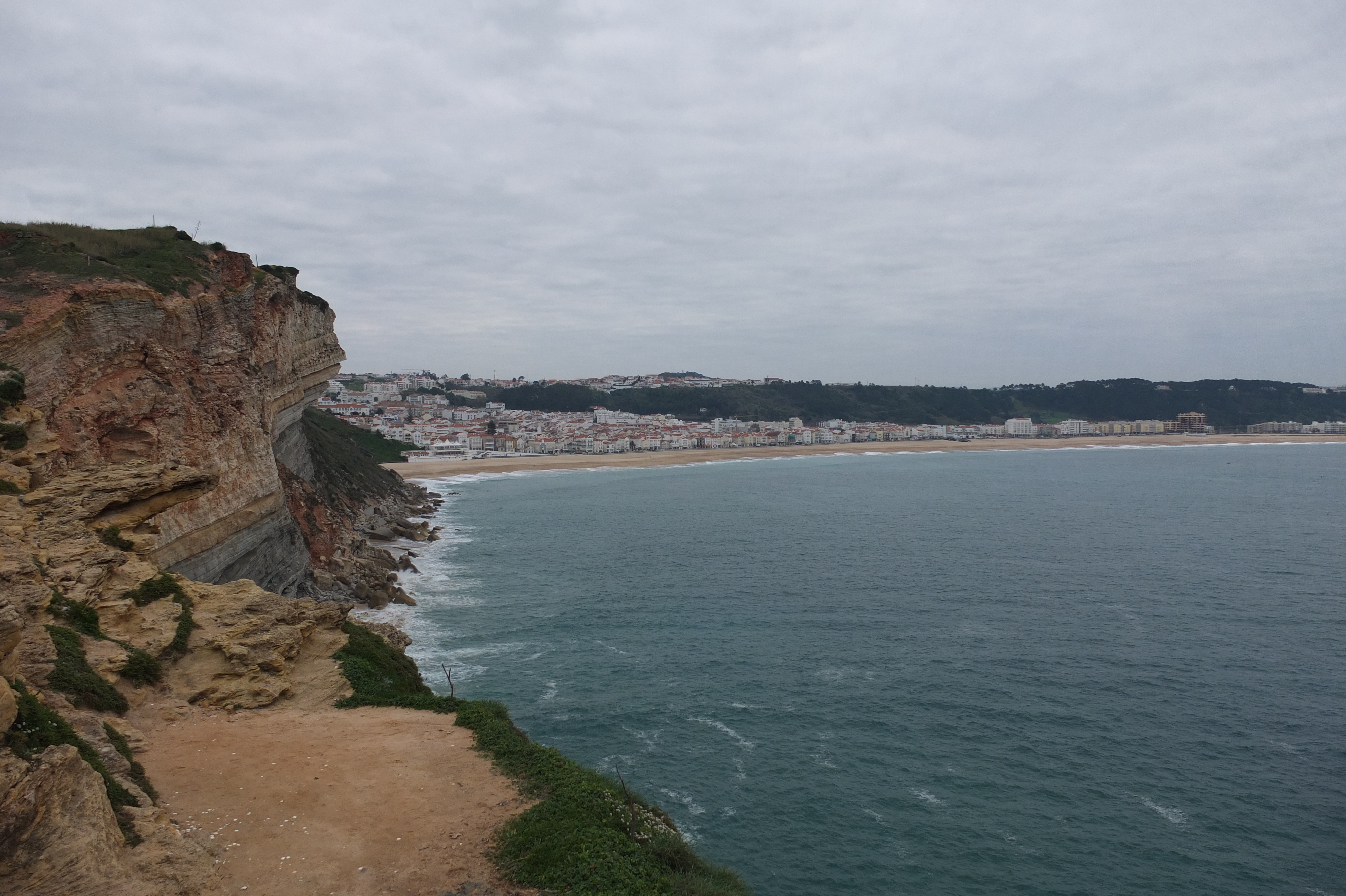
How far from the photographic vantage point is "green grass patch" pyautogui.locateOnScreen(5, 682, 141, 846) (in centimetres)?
811

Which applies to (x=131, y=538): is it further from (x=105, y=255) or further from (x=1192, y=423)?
(x=1192, y=423)

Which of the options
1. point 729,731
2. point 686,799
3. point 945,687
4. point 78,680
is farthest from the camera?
point 945,687

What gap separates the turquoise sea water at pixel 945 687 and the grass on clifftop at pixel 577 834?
12.7ft

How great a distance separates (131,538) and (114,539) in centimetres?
44

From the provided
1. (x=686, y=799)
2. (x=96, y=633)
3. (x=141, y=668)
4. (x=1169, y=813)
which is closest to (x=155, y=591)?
(x=96, y=633)

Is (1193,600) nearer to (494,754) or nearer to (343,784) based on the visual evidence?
(494,754)

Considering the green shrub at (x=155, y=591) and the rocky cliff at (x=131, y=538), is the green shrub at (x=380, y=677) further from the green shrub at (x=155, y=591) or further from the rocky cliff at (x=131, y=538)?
the green shrub at (x=155, y=591)

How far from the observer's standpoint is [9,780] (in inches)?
269

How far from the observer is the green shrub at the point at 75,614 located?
40.9ft

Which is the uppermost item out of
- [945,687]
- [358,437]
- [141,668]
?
[358,437]

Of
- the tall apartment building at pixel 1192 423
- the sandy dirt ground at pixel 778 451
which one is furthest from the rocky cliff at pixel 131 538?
the tall apartment building at pixel 1192 423

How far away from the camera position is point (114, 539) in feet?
49.5

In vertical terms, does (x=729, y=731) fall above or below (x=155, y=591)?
below

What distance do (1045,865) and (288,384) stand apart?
28737 mm
